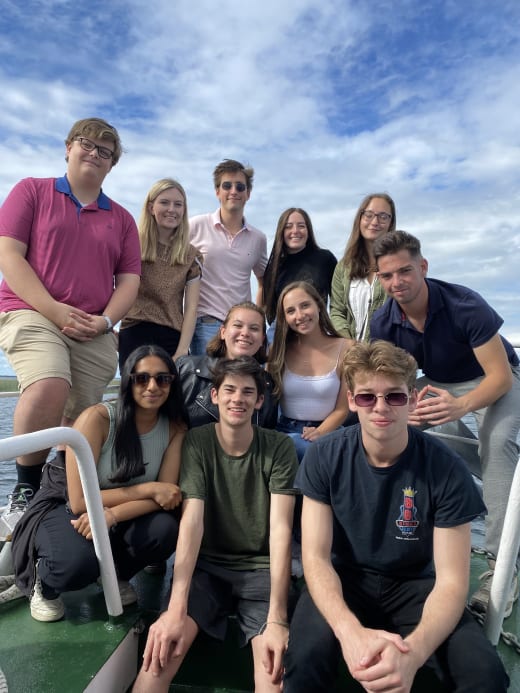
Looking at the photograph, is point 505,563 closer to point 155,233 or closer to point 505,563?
point 505,563

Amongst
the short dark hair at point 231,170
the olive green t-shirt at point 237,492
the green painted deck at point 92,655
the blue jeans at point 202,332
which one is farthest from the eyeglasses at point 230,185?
the green painted deck at point 92,655

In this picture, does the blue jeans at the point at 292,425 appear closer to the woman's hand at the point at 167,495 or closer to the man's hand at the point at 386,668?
the woman's hand at the point at 167,495

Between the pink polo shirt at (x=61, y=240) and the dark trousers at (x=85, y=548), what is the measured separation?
1.29 meters

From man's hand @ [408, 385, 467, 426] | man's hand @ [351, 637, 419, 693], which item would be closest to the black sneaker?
man's hand @ [351, 637, 419, 693]

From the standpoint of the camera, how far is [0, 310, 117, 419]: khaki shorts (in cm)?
286

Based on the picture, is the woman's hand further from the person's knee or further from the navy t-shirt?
the person's knee

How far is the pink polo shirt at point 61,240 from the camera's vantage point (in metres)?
3.08

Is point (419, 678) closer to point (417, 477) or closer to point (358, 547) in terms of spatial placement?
point (358, 547)

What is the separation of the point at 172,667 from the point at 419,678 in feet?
3.25

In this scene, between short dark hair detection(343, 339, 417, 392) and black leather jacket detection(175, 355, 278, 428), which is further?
black leather jacket detection(175, 355, 278, 428)

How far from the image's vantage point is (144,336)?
396cm

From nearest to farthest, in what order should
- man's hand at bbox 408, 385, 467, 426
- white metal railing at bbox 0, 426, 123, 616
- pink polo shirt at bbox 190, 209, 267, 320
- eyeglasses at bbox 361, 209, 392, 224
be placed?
white metal railing at bbox 0, 426, 123, 616, man's hand at bbox 408, 385, 467, 426, eyeglasses at bbox 361, 209, 392, 224, pink polo shirt at bbox 190, 209, 267, 320

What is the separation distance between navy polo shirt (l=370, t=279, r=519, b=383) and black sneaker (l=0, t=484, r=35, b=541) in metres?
2.32

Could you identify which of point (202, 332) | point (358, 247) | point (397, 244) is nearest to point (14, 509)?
point (202, 332)
